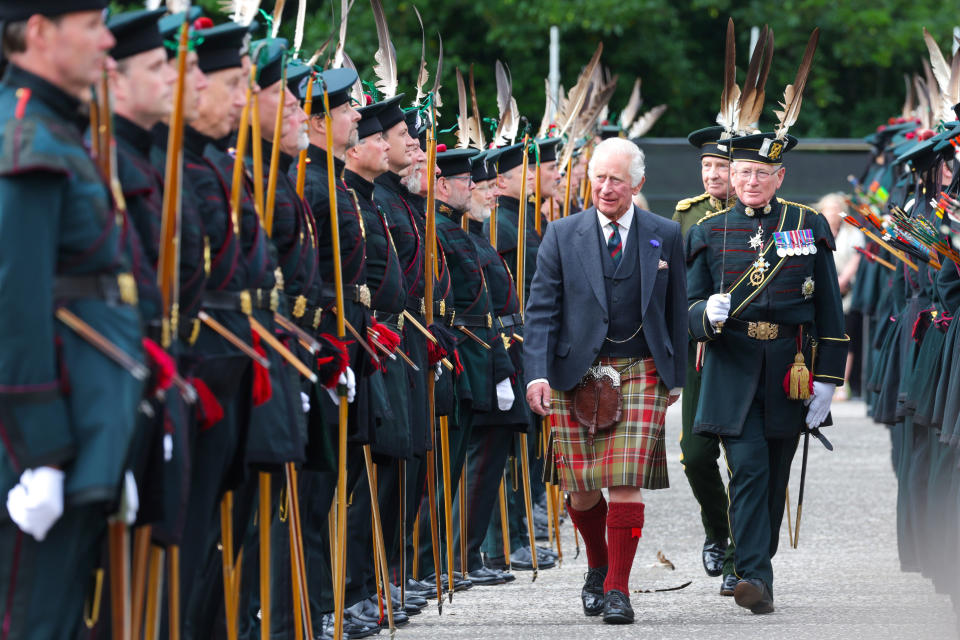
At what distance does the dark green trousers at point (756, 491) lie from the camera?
27.3 feet

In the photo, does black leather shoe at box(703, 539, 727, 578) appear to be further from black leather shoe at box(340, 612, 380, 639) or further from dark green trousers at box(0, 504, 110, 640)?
dark green trousers at box(0, 504, 110, 640)

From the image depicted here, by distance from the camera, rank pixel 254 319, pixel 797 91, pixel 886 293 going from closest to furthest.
A: pixel 254 319 → pixel 797 91 → pixel 886 293

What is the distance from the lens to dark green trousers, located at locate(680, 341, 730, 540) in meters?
9.37

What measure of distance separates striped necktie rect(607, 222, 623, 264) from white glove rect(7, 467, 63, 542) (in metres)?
4.16

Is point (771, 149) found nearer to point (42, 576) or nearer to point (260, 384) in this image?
point (260, 384)

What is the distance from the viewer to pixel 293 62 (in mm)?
6891

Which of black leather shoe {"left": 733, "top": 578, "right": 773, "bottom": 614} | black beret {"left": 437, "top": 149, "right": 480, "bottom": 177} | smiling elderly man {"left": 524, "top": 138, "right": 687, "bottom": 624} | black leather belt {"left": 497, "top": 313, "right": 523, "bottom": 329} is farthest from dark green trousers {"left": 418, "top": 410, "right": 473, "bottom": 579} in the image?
black leather shoe {"left": 733, "top": 578, "right": 773, "bottom": 614}

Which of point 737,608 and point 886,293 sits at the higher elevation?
point 886,293

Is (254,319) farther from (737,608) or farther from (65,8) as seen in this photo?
(737,608)

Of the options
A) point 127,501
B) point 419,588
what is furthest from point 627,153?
point 127,501

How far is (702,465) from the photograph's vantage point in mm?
9391

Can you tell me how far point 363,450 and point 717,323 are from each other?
1842mm

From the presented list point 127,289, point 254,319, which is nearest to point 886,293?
point 254,319

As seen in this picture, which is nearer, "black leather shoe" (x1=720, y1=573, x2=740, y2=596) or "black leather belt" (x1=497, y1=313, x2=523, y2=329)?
"black leather shoe" (x1=720, y1=573, x2=740, y2=596)
